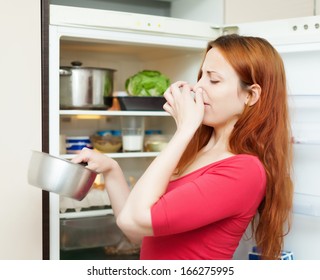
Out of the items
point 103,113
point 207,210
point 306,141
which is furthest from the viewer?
point 103,113

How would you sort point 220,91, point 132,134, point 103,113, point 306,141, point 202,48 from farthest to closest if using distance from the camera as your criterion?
point 132,134 < point 202,48 < point 103,113 < point 306,141 < point 220,91

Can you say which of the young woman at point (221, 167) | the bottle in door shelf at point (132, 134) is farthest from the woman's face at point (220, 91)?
the bottle in door shelf at point (132, 134)

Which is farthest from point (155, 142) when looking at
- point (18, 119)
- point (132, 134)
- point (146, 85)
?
point (18, 119)

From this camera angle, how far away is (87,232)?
1.95 metres

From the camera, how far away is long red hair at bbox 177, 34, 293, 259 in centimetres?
129

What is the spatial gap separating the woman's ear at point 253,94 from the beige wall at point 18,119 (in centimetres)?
62

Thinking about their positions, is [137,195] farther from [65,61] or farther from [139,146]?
[65,61]

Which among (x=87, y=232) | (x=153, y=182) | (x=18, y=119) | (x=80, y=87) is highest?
(x=80, y=87)

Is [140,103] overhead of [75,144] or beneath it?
overhead

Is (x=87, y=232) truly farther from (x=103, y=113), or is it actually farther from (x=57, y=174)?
(x=57, y=174)

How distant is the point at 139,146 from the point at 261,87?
28.8 inches

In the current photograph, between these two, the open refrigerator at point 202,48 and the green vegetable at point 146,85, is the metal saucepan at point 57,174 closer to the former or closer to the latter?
the open refrigerator at point 202,48

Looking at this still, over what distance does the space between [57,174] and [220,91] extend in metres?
0.45

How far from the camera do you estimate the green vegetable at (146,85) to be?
75.2 inches
